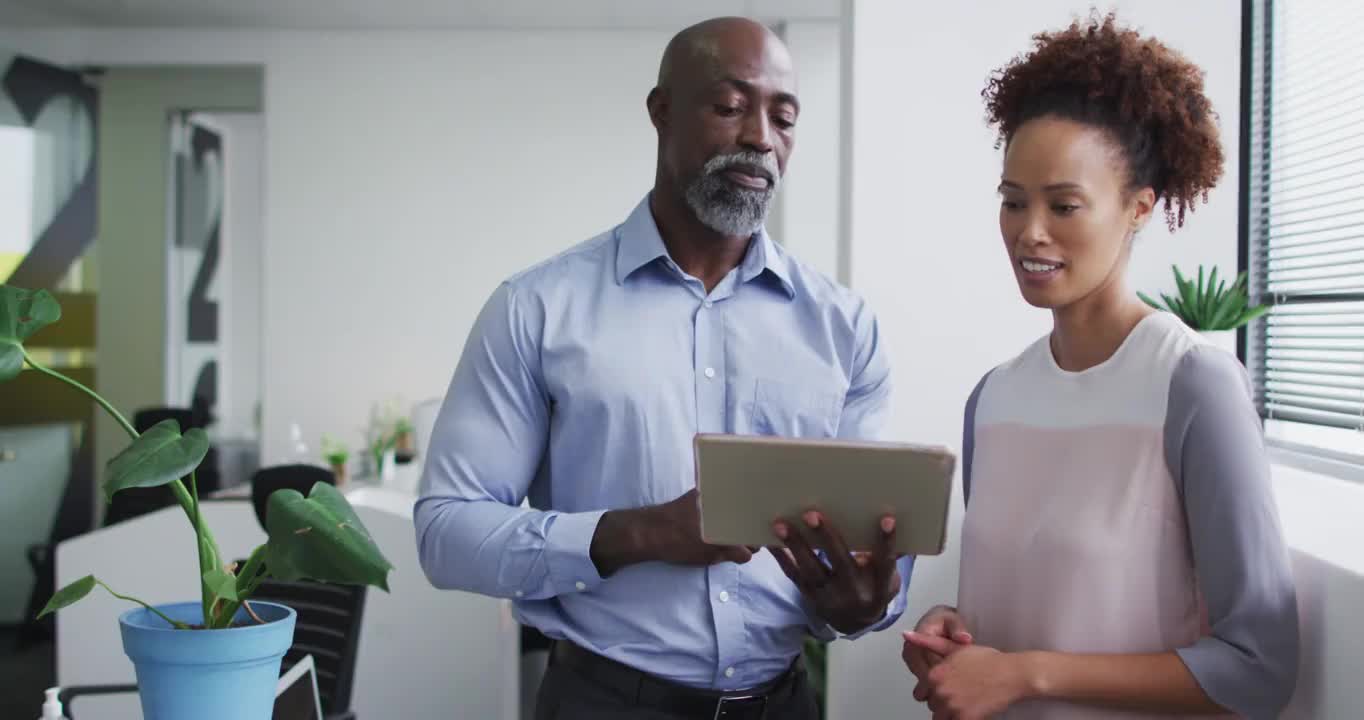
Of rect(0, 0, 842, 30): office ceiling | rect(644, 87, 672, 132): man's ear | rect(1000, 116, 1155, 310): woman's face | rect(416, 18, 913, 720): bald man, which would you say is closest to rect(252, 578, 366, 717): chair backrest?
rect(416, 18, 913, 720): bald man

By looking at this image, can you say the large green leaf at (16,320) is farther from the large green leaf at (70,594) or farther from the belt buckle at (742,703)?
the belt buckle at (742,703)

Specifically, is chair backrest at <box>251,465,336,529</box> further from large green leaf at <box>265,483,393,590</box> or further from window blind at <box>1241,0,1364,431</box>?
window blind at <box>1241,0,1364,431</box>

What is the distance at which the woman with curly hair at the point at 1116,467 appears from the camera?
124cm

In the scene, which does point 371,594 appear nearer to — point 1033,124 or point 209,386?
point 1033,124

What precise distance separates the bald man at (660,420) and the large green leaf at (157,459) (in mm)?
510

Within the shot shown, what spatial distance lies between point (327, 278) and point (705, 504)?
5873 mm

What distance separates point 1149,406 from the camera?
1.31m

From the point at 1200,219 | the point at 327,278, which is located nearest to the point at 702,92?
the point at 1200,219

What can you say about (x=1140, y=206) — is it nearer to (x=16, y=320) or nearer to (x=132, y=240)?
(x=16, y=320)

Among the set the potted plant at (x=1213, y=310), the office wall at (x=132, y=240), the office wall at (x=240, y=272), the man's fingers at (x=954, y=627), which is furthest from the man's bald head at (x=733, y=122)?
the office wall at (x=240, y=272)

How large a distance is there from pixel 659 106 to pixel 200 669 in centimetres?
105

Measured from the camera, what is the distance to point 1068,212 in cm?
134

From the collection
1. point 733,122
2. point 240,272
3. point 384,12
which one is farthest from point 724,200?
point 240,272

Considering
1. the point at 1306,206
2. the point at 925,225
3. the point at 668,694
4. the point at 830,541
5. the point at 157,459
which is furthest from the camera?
the point at 925,225
